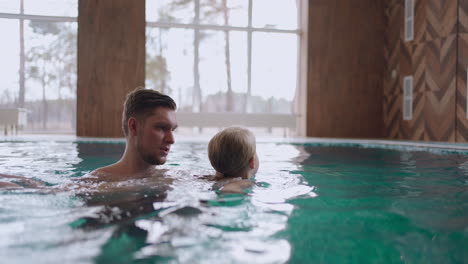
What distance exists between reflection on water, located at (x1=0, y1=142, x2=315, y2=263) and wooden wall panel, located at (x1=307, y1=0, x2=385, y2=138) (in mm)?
8202

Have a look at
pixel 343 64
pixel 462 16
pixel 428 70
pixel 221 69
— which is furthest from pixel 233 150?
pixel 221 69

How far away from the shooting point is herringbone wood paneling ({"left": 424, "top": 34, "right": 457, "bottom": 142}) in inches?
321

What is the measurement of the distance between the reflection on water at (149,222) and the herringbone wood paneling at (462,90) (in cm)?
654

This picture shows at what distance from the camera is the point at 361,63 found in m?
10.6

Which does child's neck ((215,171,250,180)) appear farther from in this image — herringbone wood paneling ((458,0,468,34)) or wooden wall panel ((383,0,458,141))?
herringbone wood paneling ((458,0,468,34))

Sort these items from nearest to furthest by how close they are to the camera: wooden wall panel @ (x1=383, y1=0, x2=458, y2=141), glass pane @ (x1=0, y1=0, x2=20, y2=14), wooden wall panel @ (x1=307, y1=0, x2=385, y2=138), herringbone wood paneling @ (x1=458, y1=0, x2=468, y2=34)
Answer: herringbone wood paneling @ (x1=458, y1=0, x2=468, y2=34) < wooden wall panel @ (x1=383, y1=0, x2=458, y2=141) < glass pane @ (x1=0, y1=0, x2=20, y2=14) < wooden wall panel @ (x1=307, y1=0, x2=385, y2=138)

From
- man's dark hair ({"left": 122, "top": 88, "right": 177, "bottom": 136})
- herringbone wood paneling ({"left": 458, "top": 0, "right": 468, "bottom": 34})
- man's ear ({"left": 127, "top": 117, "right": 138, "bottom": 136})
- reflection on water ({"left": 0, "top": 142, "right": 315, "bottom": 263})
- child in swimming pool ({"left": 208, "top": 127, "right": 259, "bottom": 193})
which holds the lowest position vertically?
reflection on water ({"left": 0, "top": 142, "right": 315, "bottom": 263})

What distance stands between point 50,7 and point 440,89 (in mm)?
9586

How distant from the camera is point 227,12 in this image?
11516 millimetres

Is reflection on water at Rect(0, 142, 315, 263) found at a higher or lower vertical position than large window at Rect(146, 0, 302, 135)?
lower

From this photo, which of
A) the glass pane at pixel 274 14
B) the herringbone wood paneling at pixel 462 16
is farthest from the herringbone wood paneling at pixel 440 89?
the glass pane at pixel 274 14

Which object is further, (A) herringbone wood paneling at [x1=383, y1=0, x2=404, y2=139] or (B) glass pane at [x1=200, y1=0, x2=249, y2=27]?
(B) glass pane at [x1=200, y1=0, x2=249, y2=27]

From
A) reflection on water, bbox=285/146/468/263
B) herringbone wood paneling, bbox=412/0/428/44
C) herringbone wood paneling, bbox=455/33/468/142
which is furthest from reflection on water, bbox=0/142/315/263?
herringbone wood paneling, bbox=412/0/428/44

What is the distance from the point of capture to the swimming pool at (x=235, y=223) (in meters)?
1.36
